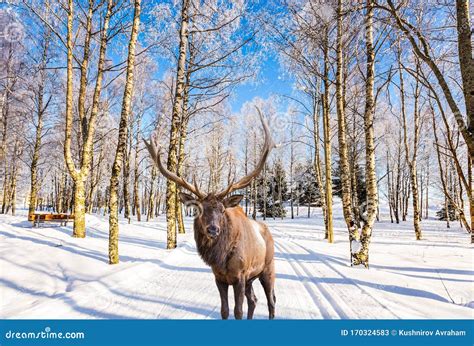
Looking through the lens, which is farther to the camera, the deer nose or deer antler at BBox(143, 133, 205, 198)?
deer antler at BBox(143, 133, 205, 198)

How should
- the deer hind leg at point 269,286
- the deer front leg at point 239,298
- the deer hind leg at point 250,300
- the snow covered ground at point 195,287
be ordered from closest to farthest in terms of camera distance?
1. the deer front leg at point 239,298
2. the deer hind leg at point 250,300
3. the deer hind leg at point 269,286
4. the snow covered ground at point 195,287

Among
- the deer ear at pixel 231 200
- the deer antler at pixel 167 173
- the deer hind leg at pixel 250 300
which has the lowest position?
the deer hind leg at pixel 250 300

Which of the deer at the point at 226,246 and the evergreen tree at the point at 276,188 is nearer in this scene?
the deer at the point at 226,246

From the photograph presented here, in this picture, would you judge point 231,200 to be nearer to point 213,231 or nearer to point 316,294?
point 213,231

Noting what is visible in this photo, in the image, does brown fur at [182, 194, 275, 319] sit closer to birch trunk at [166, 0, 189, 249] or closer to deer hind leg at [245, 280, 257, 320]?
deer hind leg at [245, 280, 257, 320]

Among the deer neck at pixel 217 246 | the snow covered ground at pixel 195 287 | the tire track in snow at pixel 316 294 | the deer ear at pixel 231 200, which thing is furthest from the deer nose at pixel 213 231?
the tire track in snow at pixel 316 294

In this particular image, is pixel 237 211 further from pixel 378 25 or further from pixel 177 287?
pixel 378 25

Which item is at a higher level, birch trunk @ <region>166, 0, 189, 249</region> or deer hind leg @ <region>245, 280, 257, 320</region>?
birch trunk @ <region>166, 0, 189, 249</region>

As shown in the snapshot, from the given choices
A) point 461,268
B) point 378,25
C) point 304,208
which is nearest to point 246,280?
point 461,268

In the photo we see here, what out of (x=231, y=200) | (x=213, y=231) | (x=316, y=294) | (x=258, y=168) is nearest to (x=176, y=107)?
(x=258, y=168)

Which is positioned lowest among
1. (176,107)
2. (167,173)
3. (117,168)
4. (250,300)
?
(250,300)

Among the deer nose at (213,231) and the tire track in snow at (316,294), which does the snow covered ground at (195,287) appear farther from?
the deer nose at (213,231)

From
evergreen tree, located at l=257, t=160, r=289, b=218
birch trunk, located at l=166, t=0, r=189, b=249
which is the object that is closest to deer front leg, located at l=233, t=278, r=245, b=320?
birch trunk, located at l=166, t=0, r=189, b=249

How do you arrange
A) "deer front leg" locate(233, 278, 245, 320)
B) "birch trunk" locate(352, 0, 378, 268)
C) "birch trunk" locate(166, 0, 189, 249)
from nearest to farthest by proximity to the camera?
"deer front leg" locate(233, 278, 245, 320) < "birch trunk" locate(352, 0, 378, 268) < "birch trunk" locate(166, 0, 189, 249)
